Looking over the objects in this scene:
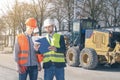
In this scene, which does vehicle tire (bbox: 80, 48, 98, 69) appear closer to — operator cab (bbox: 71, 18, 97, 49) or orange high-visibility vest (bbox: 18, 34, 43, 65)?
operator cab (bbox: 71, 18, 97, 49)

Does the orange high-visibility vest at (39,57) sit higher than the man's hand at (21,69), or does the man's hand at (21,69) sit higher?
the orange high-visibility vest at (39,57)

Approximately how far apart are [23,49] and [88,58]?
10.3 meters

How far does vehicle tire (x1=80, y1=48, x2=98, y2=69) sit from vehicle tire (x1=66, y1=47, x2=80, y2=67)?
25.6 inches

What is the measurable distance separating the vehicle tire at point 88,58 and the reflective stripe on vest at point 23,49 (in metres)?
9.87

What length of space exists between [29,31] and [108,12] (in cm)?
2781

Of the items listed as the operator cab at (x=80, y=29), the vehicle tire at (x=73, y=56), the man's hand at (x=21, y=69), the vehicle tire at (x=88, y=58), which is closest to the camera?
the man's hand at (x=21, y=69)

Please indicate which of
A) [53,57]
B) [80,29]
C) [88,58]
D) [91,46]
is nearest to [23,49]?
[53,57]

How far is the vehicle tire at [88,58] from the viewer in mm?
16078

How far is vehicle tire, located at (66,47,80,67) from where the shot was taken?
17.7 m

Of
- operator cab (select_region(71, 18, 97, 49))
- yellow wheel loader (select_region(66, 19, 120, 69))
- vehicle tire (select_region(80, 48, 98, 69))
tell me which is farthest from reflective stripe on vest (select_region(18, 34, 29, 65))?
operator cab (select_region(71, 18, 97, 49))

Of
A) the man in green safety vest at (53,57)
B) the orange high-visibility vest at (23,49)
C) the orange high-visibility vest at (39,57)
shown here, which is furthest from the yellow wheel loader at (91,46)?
the orange high-visibility vest at (23,49)

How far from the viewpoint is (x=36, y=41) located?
6582mm

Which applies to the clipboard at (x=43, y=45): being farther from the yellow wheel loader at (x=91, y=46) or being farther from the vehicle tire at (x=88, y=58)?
the vehicle tire at (x=88, y=58)

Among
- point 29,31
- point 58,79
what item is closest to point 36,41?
point 29,31
